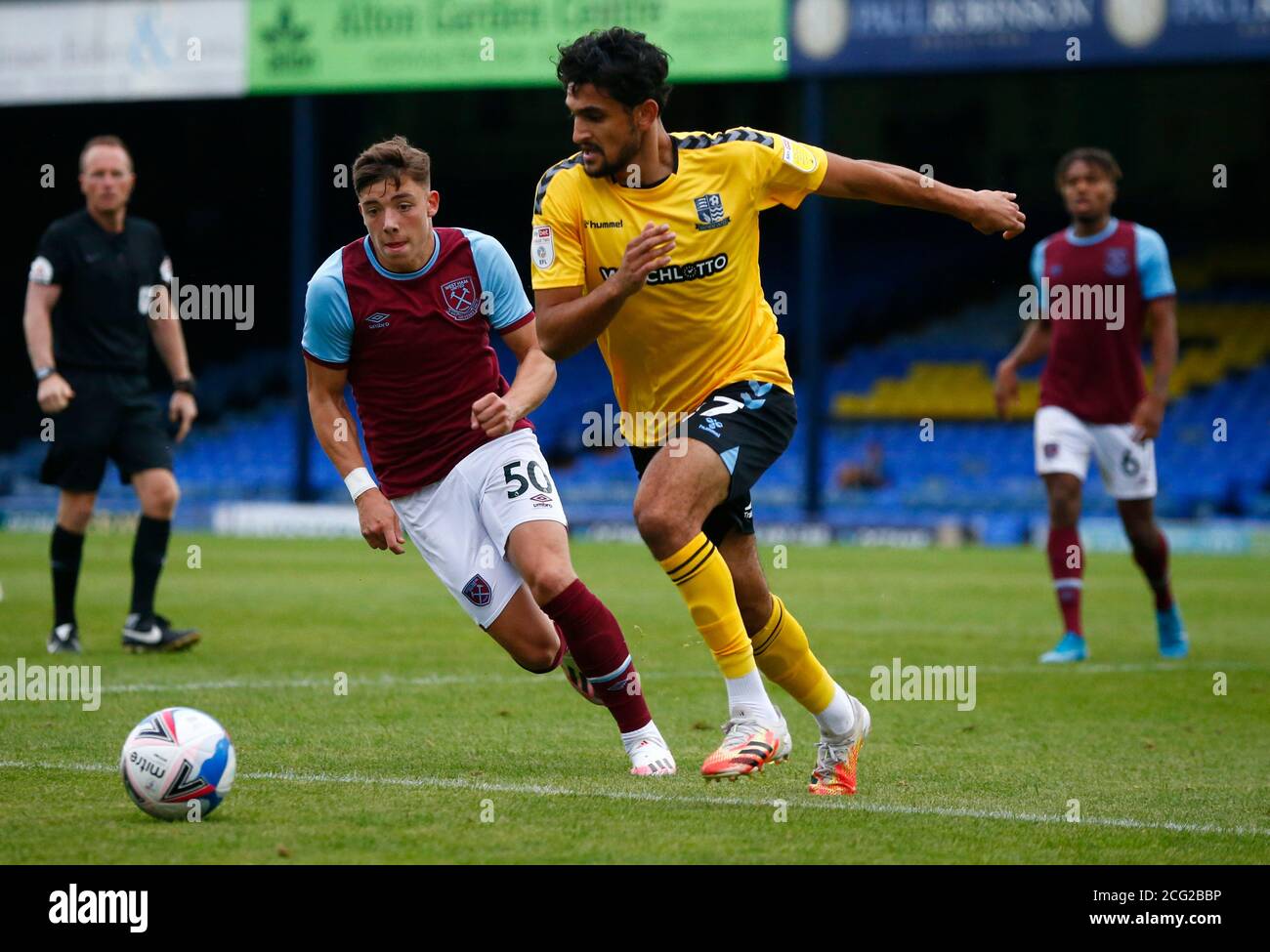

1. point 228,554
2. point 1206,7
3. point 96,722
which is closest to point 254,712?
point 96,722

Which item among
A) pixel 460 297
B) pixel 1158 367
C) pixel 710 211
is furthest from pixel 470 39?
pixel 710 211

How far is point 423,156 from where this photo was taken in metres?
6.03

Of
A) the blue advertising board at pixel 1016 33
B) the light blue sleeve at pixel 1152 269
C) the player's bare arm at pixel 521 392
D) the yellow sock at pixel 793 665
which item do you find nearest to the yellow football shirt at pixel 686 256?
the player's bare arm at pixel 521 392

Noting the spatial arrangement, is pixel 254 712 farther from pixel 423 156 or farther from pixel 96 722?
pixel 423 156

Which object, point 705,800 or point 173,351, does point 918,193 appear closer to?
point 705,800

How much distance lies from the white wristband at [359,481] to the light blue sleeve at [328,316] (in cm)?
39

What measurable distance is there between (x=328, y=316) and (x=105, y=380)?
379 cm

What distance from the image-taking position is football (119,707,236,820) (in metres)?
4.80

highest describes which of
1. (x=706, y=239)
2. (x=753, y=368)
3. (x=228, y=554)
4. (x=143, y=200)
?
(x=143, y=200)

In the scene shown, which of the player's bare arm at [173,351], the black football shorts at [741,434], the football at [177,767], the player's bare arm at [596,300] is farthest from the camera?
the player's bare arm at [173,351]

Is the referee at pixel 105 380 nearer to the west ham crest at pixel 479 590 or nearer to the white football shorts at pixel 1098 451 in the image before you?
the west ham crest at pixel 479 590

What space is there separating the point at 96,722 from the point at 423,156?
2.56m

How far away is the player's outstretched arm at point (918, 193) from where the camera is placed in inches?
223
